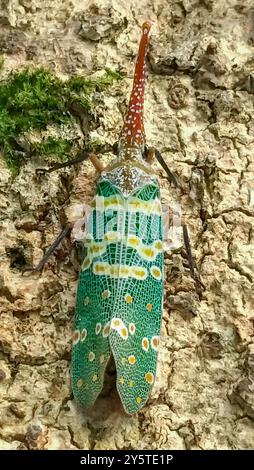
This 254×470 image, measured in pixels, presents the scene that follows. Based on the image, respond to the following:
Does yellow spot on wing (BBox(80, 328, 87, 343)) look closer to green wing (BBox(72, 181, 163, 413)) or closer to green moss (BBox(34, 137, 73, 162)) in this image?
green wing (BBox(72, 181, 163, 413))

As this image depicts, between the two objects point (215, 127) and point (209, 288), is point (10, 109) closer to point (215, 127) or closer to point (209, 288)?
point (215, 127)

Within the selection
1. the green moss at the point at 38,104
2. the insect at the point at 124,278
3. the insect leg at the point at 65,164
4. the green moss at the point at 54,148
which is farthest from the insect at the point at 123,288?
the green moss at the point at 38,104

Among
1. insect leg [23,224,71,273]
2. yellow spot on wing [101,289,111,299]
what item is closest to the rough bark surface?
insect leg [23,224,71,273]

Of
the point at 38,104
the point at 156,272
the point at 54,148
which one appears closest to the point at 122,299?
the point at 156,272

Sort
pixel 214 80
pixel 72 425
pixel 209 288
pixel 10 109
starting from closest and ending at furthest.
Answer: pixel 72 425, pixel 209 288, pixel 10 109, pixel 214 80

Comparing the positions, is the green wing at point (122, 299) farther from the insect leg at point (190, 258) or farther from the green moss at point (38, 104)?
the green moss at point (38, 104)

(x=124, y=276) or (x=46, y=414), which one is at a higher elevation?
(x=124, y=276)

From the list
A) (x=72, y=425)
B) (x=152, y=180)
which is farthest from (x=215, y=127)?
(x=72, y=425)
